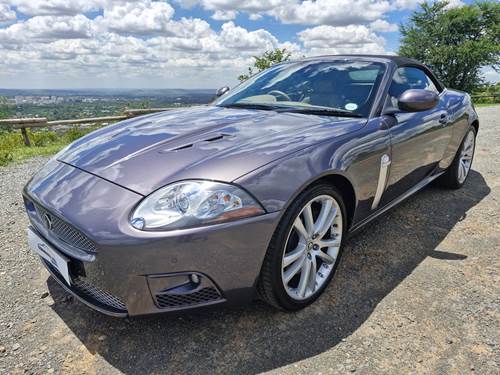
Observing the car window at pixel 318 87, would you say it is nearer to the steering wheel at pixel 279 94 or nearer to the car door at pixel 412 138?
the steering wheel at pixel 279 94

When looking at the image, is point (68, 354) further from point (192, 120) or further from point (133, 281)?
point (192, 120)

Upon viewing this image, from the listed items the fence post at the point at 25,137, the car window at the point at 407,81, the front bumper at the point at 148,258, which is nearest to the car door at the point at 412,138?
the car window at the point at 407,81

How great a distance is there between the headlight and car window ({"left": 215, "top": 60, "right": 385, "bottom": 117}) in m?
1.27

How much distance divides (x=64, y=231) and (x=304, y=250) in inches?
48.6

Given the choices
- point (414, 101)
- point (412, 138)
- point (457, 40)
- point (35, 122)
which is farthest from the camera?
point (457, 40)

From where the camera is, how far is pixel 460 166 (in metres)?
4.09

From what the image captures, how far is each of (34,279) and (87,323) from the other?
73cm

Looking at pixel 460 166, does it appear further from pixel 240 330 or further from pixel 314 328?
pixel 240 330

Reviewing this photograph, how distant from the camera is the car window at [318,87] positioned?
2668mm

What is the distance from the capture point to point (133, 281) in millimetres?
1648

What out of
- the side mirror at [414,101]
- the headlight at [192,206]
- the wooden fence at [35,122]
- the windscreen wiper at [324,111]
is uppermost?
the side mirror at [414,101]

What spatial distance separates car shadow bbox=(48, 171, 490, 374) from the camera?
1791 mm

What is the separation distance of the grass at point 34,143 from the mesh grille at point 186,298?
5705mm

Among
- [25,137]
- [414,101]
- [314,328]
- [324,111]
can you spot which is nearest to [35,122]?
[25,137]
